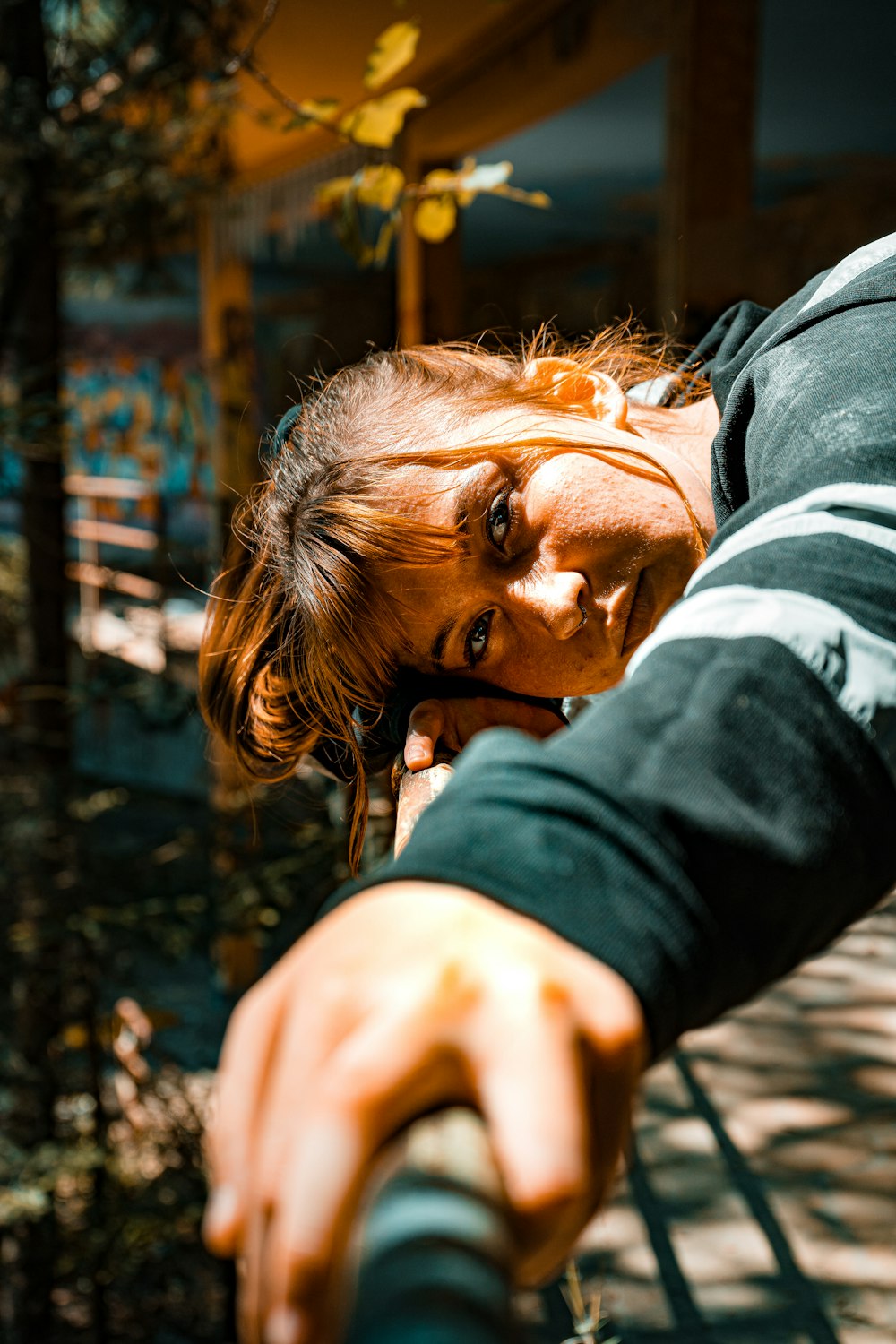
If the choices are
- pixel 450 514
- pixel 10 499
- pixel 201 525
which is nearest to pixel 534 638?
pixel 450 514

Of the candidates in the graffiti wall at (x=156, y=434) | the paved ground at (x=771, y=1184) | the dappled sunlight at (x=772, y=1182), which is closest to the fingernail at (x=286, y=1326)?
the paved ground at (x=771, y=1184)

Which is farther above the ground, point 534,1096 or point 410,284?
point 410,284

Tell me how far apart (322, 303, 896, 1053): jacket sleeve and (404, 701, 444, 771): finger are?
1.52 ft

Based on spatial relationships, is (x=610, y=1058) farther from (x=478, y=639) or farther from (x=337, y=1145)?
(x=478, y=639)

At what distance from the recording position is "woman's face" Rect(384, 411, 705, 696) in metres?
1.01

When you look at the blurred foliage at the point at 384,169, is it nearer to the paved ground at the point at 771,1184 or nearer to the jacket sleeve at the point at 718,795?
the jacket sleeve at the point at 718,795

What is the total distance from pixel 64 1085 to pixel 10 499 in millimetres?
1545

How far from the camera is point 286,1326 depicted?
0.35 meters

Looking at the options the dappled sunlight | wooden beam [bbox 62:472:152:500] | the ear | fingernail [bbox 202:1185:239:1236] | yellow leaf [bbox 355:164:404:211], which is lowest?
the dappled sunlight

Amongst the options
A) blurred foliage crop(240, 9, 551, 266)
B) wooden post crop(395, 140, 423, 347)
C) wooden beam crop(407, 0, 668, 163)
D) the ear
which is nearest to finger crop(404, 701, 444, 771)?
the ear

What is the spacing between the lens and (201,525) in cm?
673

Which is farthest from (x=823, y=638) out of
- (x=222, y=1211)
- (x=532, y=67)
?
(x=532, y=67)

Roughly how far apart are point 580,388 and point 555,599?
1.05 ft

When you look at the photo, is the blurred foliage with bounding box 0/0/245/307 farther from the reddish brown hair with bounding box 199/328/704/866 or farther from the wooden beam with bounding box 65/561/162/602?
the reddish brown hair with bounding box 199/328/704/866
